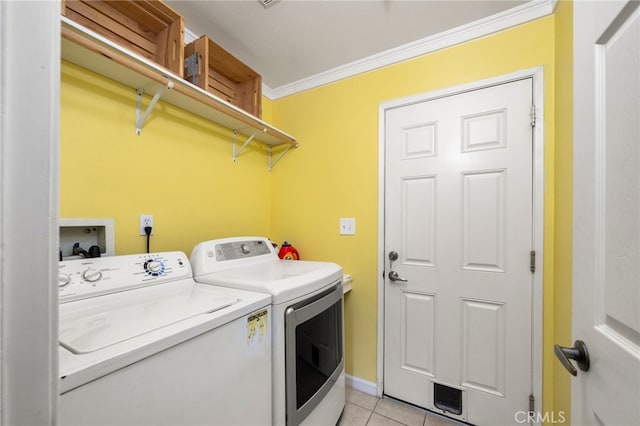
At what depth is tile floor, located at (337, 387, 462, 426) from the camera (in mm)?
1553

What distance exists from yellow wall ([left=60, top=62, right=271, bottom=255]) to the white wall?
3.92ft

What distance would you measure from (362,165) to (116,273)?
160 cm

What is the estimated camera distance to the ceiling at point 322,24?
4.67 ft

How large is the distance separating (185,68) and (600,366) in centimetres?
208

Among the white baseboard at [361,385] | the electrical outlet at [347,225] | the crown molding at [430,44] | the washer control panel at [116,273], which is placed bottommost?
the white baseboard at [361,385]

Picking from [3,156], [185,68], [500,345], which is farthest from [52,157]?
[500,345]

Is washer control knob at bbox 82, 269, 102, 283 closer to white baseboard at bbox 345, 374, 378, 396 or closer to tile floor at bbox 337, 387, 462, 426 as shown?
tile floor at bbox 337, 387, 462, 426

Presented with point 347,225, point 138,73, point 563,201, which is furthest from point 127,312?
point 563,201

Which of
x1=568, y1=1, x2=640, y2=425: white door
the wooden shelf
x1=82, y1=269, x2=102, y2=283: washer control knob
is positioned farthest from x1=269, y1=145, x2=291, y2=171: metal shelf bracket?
x1=568, y1=1, x2=640, y2=425: white door

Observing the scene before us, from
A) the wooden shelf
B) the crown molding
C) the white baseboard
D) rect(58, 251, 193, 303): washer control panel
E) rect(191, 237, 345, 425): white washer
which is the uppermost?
the crown molding

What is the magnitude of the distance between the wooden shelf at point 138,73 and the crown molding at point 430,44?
0.68 meters

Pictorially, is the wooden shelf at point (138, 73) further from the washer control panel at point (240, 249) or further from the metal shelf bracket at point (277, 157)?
the washer control panel at point (240, 249)

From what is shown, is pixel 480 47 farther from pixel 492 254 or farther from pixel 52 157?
pixel 52 157

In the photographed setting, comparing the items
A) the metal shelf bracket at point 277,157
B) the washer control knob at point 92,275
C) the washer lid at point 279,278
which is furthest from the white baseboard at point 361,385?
the metal shelf bracket at point 277,157
